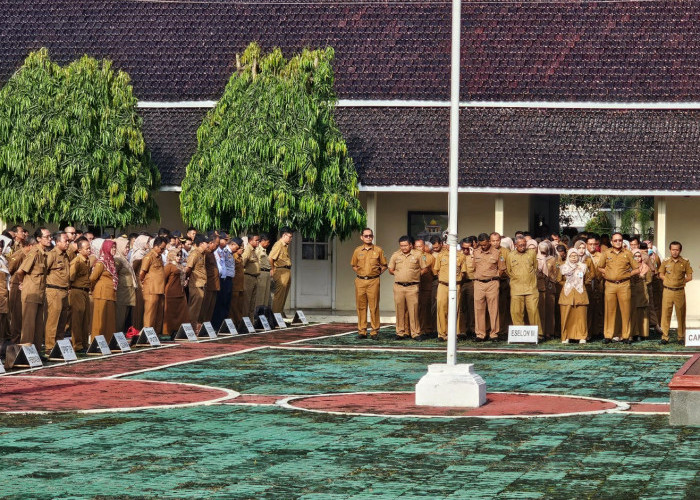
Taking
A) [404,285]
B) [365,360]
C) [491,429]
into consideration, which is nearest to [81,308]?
[365,360]

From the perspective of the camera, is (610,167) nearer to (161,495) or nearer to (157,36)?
(157,36)

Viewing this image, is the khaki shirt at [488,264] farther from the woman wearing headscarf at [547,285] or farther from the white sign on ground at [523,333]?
the white sign on ground at [523,333]

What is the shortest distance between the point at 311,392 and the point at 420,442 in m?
4.37

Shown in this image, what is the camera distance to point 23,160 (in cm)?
3300

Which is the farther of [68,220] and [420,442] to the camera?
[68,220]

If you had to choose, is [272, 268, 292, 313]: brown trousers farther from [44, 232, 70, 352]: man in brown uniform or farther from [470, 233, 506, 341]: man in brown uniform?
[44, 232, 70, 352]: man in brown uniform

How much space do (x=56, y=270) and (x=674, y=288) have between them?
1040 centimetres

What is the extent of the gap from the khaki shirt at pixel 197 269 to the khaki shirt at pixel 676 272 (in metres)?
7.78

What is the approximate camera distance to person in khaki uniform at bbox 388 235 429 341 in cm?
2697

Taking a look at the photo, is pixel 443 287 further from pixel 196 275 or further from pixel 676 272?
pixel 196 275

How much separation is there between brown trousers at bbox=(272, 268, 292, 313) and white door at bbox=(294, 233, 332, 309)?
16.2ft

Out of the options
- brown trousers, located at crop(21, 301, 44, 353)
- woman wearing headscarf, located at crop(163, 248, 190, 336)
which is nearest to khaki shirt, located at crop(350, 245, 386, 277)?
woman wearing headscarf, located at crop(163, 248, 190, 336)

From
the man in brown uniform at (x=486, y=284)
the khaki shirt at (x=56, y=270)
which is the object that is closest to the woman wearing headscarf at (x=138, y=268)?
the khaki shirt at (x=56, y=270)

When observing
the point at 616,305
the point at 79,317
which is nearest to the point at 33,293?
the point at 79,317
